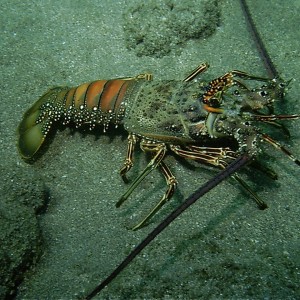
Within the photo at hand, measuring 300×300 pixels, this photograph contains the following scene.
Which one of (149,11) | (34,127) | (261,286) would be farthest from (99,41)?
(261,286)

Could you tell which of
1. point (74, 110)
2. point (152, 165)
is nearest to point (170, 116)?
point (152, 165)

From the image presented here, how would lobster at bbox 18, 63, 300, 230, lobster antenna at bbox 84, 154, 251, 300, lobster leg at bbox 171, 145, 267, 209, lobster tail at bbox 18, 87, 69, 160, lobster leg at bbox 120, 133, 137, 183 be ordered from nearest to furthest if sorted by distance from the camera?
lobster antenna at bbox 84, 154, 251, 300 → lobster leg at bbox 171, 145, 267, 209 → lobster at bbox 18, 63, 300, 230 → lobster leg at bbox 120, 133, 137, 183 → lobster tail at bbox 18, 87, 69, 160

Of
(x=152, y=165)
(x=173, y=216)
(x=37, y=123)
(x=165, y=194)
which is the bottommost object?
(x=165, y=194)

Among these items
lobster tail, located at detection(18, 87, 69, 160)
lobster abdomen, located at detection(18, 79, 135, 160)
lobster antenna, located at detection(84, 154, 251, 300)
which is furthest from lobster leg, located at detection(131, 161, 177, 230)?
lobster tail, located at detection(18, 87, 69, 160)

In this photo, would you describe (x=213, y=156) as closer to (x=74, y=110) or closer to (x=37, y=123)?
(x=74, y=110)

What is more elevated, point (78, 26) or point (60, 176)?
point (78, 26)

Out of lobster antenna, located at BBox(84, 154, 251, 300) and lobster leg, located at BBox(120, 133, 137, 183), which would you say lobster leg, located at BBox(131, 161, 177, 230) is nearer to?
lobster leg, located at BBox(120, 133, 137, 183)

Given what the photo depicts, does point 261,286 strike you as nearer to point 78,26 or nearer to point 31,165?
point 31,165
